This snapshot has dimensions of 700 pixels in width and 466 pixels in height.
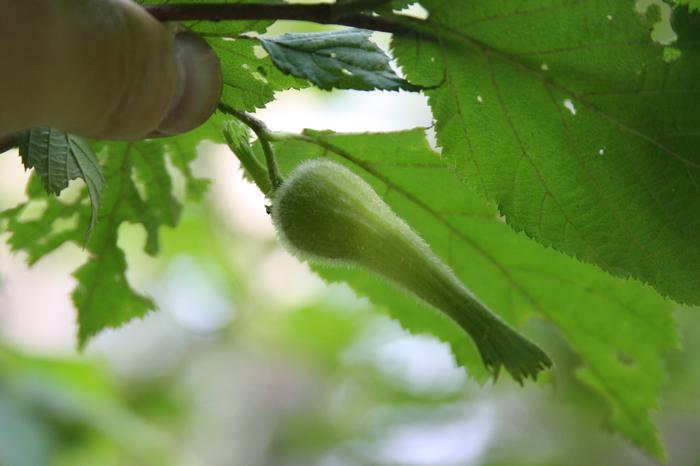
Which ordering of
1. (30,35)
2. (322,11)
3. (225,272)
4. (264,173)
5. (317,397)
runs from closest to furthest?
(30,35)
(322,11)
(264,173)
(225,272)
(317,397)

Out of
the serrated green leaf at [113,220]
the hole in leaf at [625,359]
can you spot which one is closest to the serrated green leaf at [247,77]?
the serrated green leaf at [113,220]

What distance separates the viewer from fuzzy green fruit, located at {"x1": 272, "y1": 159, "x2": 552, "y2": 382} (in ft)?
3.24

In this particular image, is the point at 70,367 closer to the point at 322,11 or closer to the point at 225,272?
the point at 225,272

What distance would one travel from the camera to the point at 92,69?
77cm

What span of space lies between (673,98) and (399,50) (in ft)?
1.04

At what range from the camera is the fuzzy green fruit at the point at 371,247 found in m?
0.99

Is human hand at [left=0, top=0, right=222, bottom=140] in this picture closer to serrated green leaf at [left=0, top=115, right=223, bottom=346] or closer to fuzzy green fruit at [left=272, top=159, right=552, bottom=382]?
fuzzy green fruit at [left=272, top=159, right=552, bottom=382]

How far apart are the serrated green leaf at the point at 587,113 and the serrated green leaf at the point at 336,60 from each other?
0.03m

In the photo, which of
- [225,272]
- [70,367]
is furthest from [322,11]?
[225,272]

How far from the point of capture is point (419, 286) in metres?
1.03

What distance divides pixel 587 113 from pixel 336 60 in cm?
30

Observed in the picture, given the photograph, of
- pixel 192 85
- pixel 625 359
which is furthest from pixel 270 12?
pixel 625 359

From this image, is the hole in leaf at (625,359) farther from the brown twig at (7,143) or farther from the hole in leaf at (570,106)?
the brown twig at (7,143)

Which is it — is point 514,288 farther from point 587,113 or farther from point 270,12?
point 270,12
